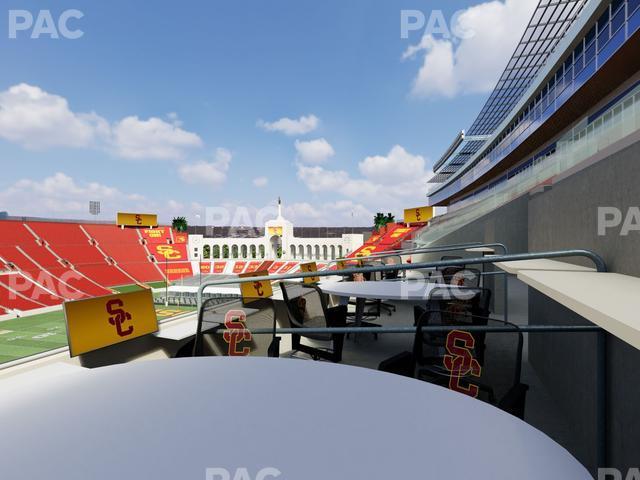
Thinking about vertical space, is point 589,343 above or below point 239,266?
above

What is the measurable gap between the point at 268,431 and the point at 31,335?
15.5 m

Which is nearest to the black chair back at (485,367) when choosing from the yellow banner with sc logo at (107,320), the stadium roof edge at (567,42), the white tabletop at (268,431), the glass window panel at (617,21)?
the white tabletop at (268,431)

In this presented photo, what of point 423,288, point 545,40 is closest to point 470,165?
point 545,40

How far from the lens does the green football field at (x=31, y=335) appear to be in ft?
33.2

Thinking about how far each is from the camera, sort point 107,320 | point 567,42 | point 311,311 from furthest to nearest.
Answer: point 567,42 → point 311,311 → point 107,320

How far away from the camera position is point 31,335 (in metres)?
11.9

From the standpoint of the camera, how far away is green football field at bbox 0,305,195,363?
10.1 m

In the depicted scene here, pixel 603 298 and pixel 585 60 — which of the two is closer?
pixel 603 298

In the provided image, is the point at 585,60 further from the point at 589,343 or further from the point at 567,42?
the point at 589,343

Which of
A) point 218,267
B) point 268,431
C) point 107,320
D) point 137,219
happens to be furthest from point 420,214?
point 137,219

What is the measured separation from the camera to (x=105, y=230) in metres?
31.2

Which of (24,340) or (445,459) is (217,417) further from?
(24,340)

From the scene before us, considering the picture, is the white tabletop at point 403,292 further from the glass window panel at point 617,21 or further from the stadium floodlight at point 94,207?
the stadium floodlight at point 94,207

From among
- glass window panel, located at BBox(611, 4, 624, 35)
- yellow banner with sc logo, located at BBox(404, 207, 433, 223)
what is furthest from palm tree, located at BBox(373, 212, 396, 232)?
glass window panel, located at BBox(611, 4, 624, 35)
